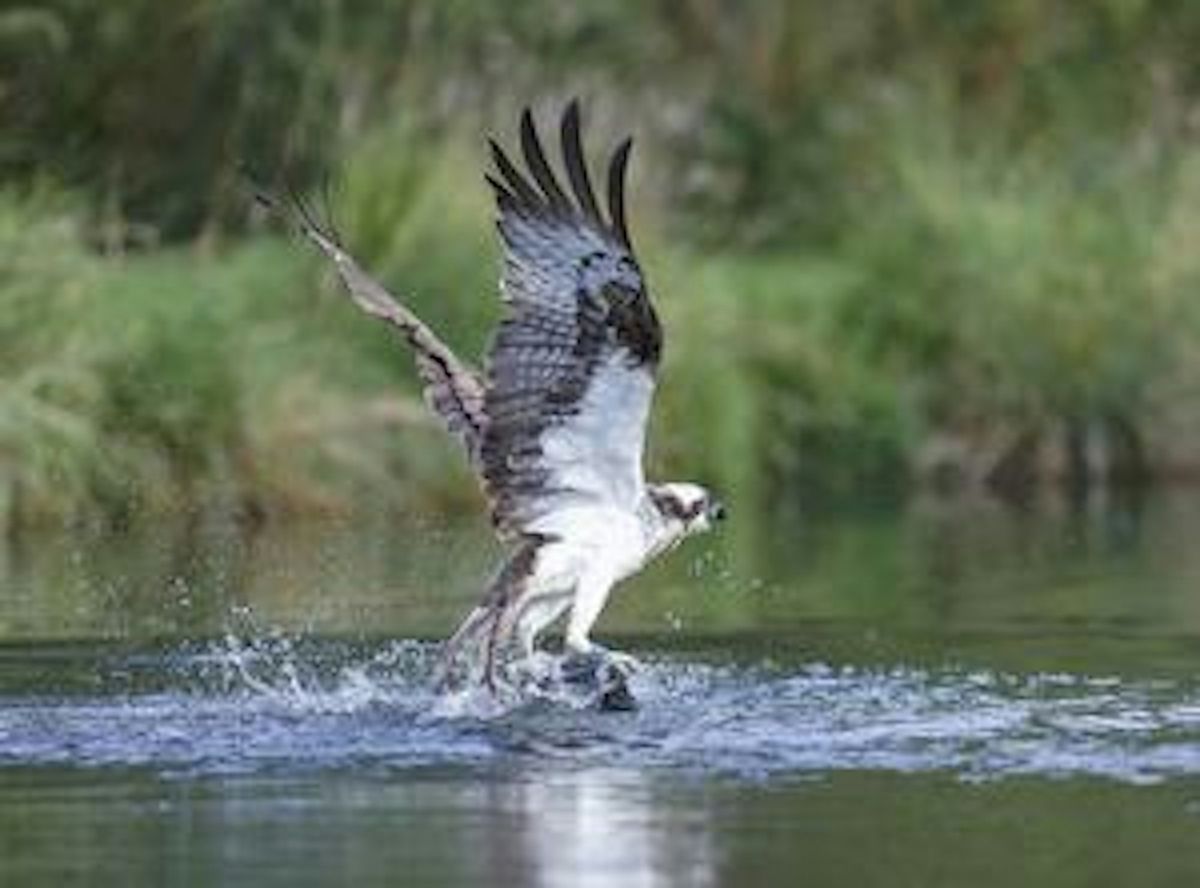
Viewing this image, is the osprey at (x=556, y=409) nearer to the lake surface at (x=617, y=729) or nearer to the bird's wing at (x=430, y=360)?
the bird's wing at (x=430, y=360)

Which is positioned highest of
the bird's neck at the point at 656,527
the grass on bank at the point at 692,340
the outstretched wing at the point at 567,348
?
the grass on bank at the point at 692,340

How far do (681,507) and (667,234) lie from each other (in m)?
13.2

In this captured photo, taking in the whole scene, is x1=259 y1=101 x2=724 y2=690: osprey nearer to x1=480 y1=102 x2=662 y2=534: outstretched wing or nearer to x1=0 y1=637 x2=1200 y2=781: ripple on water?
x1=480 y1=102 x2=662 y2=534: outstretched wing

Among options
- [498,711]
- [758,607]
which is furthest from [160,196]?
[498,711]

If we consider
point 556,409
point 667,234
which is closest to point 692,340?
point 667,234

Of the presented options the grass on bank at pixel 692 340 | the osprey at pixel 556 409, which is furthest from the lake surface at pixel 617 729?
the grass on bank at pixel 692 340

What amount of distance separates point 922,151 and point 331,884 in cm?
1827

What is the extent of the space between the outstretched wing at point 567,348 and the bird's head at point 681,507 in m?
0.13

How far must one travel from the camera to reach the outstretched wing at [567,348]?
12539mm

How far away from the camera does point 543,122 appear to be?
89.8 feet

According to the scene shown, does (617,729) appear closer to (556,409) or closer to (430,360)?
(556,409)

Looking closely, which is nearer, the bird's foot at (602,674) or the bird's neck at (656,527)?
the bird's foot at (602,674)

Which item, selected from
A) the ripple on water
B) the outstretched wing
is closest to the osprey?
the outstretched wing

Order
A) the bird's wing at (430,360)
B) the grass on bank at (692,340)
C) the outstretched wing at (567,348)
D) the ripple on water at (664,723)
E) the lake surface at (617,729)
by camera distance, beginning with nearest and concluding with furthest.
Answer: the lake surface at (617,729) < the ripple on water at (664,723) < the outstretched wing at (567,348) < the bird's wing at (430,360) < the grass on bank at (692,340)
